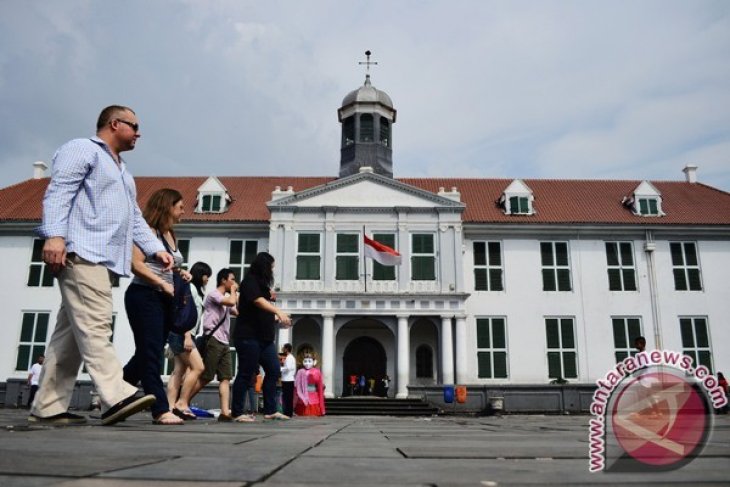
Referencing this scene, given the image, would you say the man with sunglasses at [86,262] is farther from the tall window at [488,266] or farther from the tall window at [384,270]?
the tall window at [488,266]

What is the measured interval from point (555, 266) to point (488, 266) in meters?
2.78

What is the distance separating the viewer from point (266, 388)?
7.00 meters

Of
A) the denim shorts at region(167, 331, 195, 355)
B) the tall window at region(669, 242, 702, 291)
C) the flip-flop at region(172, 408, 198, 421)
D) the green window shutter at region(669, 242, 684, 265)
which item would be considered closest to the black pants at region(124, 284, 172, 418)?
the denim shorts at region(167, 331, 195, 355)

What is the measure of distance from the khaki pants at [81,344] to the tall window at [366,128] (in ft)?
79.9

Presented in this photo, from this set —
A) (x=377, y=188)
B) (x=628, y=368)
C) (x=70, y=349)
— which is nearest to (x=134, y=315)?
(x=70, y=349)

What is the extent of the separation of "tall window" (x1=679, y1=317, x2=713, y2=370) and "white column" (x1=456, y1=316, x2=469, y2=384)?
8.96m

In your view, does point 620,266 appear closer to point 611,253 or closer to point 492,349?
point 611,253

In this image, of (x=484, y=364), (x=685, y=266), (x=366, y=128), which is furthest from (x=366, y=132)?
(x=685, y=266)

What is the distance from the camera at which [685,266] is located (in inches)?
982

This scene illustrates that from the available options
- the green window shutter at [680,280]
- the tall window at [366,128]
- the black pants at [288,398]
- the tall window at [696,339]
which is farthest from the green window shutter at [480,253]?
the black pants at [288,398]

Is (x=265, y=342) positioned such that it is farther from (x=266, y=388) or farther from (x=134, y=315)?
(x=134, y=315)

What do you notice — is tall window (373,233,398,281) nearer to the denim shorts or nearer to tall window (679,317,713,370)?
tall window (679,317,713,370)

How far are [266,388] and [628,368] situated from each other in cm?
543

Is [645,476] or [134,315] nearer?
[645,476]
